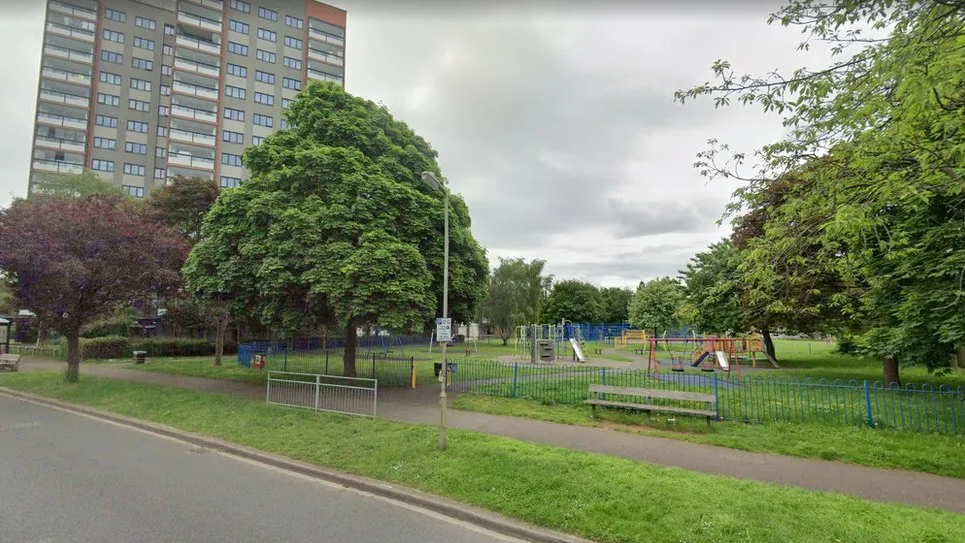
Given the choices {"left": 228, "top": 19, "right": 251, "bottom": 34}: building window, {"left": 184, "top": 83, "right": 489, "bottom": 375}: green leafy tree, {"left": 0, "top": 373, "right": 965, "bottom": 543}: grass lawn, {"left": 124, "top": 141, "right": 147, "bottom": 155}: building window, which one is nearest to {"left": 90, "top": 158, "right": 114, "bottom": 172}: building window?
{"left": 124, "top": 141, "right": 147, "bottom": 155}: building window

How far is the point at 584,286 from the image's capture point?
6844cm

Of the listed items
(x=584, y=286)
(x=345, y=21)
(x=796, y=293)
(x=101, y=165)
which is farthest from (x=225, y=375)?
(x=345, y=21)

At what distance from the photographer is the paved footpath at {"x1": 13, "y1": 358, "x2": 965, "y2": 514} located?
6.11 m

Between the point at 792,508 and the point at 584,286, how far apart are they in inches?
2526

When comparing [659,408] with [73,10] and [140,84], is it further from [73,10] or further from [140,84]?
[73,10]

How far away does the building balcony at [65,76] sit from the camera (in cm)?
5122

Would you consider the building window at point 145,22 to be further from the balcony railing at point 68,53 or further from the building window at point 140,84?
the building window at point 140,84

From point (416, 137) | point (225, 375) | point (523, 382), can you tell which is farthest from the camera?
point (225, 375)

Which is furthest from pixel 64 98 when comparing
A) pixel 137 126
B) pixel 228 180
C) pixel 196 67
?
pixel 228 180

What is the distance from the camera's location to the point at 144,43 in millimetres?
56688

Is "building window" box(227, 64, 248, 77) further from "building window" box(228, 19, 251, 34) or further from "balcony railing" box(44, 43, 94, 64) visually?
"balcony railing" box(44, 43, 94, 64)

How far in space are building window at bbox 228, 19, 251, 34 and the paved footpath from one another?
63.3 meters

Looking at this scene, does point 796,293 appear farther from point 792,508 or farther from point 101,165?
point 101,165

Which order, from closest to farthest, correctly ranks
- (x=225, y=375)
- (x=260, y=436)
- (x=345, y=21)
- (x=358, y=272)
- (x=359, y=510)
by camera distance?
(x=359, y=510), (x=260, y=436), (x=358, y=272), (x=225, y=375), (x=345, y=21)
